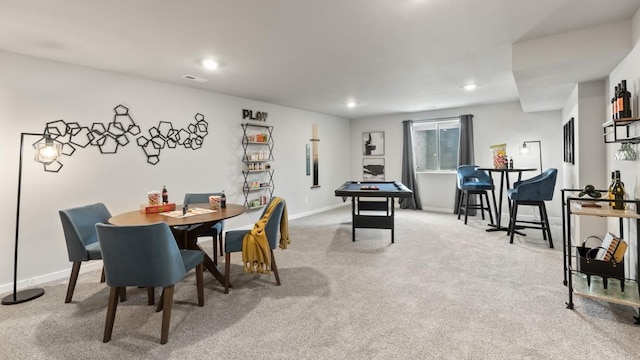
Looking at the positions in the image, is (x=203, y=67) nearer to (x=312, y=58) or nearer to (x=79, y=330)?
(x=312, y=58)

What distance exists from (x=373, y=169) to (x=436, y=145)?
166cm

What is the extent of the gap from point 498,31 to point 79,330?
165 inches

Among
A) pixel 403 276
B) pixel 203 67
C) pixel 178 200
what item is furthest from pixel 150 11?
pixel 403 276

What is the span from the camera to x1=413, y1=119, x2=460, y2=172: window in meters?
6.93

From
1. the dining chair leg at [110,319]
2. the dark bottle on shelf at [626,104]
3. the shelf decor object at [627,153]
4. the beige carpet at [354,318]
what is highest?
the dark bottle on shelf at [626,104]

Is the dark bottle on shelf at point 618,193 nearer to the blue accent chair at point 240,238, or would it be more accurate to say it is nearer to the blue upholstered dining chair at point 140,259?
the blue accent chair at point 240,238

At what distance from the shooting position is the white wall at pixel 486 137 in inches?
226

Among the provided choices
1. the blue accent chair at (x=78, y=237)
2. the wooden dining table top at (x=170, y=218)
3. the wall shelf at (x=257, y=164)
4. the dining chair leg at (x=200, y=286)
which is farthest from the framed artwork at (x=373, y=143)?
the blue accent chair at (x=78, y=237)

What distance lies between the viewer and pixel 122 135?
12.3 ft

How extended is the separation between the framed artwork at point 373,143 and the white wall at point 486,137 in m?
0.11

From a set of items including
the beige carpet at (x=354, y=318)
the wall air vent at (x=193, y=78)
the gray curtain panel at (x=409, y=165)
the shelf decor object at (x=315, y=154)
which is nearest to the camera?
the beige carpet at (x=354, y=318)

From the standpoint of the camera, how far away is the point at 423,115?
23.3ft

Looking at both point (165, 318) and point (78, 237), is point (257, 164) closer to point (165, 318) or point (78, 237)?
point (78, 237)

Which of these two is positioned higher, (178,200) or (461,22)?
(461,22)
